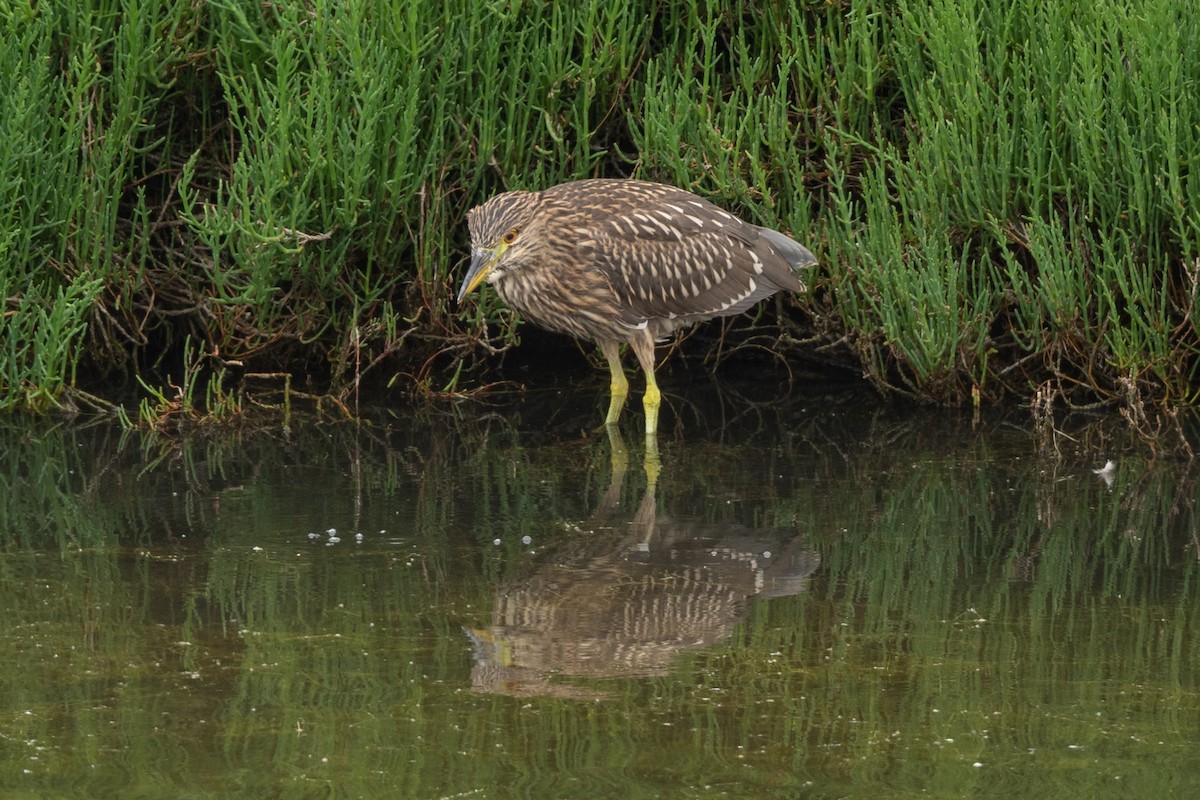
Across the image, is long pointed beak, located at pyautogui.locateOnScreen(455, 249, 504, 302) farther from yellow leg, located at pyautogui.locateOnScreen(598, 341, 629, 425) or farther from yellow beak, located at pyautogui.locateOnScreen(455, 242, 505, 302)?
yellow leg, located at pyautogui.locateOnScreen(598, 341, 629, 425)

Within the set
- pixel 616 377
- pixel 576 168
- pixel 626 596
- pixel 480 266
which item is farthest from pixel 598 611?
pixel 576 168

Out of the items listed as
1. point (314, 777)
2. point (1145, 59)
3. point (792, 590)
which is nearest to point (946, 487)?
point (792, 590)

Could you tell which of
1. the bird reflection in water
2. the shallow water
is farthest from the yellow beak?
the bird reflection in water

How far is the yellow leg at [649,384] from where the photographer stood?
23.9ft

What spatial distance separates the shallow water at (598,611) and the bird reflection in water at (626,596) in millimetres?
14

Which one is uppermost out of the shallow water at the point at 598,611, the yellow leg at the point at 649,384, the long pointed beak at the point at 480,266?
the long pointed beak at the point at 480,266

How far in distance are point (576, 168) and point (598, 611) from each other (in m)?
3.48

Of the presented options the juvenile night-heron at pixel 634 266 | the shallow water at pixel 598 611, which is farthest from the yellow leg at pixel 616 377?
the shallow water at pixel 598 611

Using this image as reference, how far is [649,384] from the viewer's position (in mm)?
7316

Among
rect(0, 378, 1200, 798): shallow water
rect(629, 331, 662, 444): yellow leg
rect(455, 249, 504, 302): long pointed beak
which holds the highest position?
rect(455, 249, 504, 302): long pointed beak

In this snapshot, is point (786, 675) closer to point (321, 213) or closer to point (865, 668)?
point (865, 668)

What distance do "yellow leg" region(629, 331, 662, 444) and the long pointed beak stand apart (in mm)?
748

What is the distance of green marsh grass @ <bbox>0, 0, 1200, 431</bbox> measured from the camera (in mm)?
7066

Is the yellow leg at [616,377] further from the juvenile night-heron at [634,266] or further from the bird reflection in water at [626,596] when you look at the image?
the bird reflection in water at [626,596]
